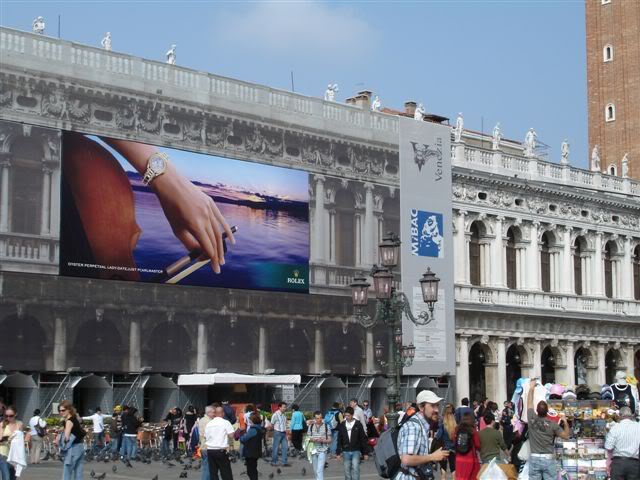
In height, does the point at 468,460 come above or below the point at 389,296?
below

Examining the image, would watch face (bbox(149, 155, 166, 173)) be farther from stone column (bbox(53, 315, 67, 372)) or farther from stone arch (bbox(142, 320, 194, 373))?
stone column (bbox(53, 315, 67, 372))

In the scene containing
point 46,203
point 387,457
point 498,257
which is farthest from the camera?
point 498,257

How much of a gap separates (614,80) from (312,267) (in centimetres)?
2238

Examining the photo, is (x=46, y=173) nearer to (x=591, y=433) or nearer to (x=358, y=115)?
(x=358, y=115)

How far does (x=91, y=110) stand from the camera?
1174 inches

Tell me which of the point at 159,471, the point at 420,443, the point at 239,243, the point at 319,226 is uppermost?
the point at 319,226

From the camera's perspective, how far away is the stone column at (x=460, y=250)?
127 ft

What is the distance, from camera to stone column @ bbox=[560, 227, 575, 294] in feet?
140

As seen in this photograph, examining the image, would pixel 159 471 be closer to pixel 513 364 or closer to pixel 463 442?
pixel 463 442

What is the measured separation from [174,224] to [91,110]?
3556 mm

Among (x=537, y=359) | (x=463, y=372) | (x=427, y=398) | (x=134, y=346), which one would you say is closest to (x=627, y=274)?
(x=537, y=359)

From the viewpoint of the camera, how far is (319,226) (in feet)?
113

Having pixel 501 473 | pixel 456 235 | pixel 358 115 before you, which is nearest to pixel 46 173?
pixel 358 115

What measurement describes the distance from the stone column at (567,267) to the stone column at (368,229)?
9.49 metres
